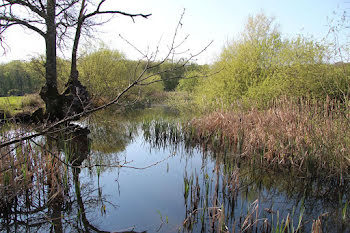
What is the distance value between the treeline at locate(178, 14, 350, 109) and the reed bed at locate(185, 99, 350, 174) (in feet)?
7.24

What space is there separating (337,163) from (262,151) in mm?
1654

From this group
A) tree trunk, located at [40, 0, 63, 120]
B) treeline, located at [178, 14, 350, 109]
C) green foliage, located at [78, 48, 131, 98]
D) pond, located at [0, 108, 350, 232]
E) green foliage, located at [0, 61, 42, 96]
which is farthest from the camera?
green foliage, located at [78, 48, 131, 98]

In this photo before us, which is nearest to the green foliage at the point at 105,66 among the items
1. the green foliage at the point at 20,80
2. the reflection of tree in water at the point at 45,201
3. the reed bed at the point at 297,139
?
the green foliage at the point at 20,80

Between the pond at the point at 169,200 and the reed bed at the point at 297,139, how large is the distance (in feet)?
1.03

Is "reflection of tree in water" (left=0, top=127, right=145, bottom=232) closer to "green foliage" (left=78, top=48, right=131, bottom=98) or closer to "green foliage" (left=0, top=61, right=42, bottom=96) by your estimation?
"green foliage" (left=0, top=61, right=42, bottom=96)

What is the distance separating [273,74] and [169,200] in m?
7.66

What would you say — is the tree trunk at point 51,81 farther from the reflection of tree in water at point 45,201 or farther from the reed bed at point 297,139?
the reed bed at point 297,139

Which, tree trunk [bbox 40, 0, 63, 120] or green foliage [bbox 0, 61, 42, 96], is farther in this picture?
tree trunk [bbox 40, 0, 63, 120]

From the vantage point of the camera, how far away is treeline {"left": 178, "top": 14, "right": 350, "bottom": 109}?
8820 millimetres

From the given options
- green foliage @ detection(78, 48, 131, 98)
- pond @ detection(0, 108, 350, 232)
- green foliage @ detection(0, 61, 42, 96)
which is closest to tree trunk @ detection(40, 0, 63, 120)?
green foliage @ detection(0, 61, 42, 96)

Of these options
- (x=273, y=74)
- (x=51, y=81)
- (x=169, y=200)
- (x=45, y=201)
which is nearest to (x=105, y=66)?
(x=51, y=81)

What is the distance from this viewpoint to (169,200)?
160 inches

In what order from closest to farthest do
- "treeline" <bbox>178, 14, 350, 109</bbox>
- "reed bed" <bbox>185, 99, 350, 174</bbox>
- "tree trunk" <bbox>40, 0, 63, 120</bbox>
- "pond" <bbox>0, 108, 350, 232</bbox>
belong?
"pond" <bbox>0, 108, 350, 232</bbox> → "reed bed" <bbox>185, 99, 350, 174</bbox> → "treeline" <bbox>178, 14, 350, 109</bbox> → "tree trunk" <bbox>40, 0, 63, 120</bbox>

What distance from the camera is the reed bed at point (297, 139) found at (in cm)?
451
